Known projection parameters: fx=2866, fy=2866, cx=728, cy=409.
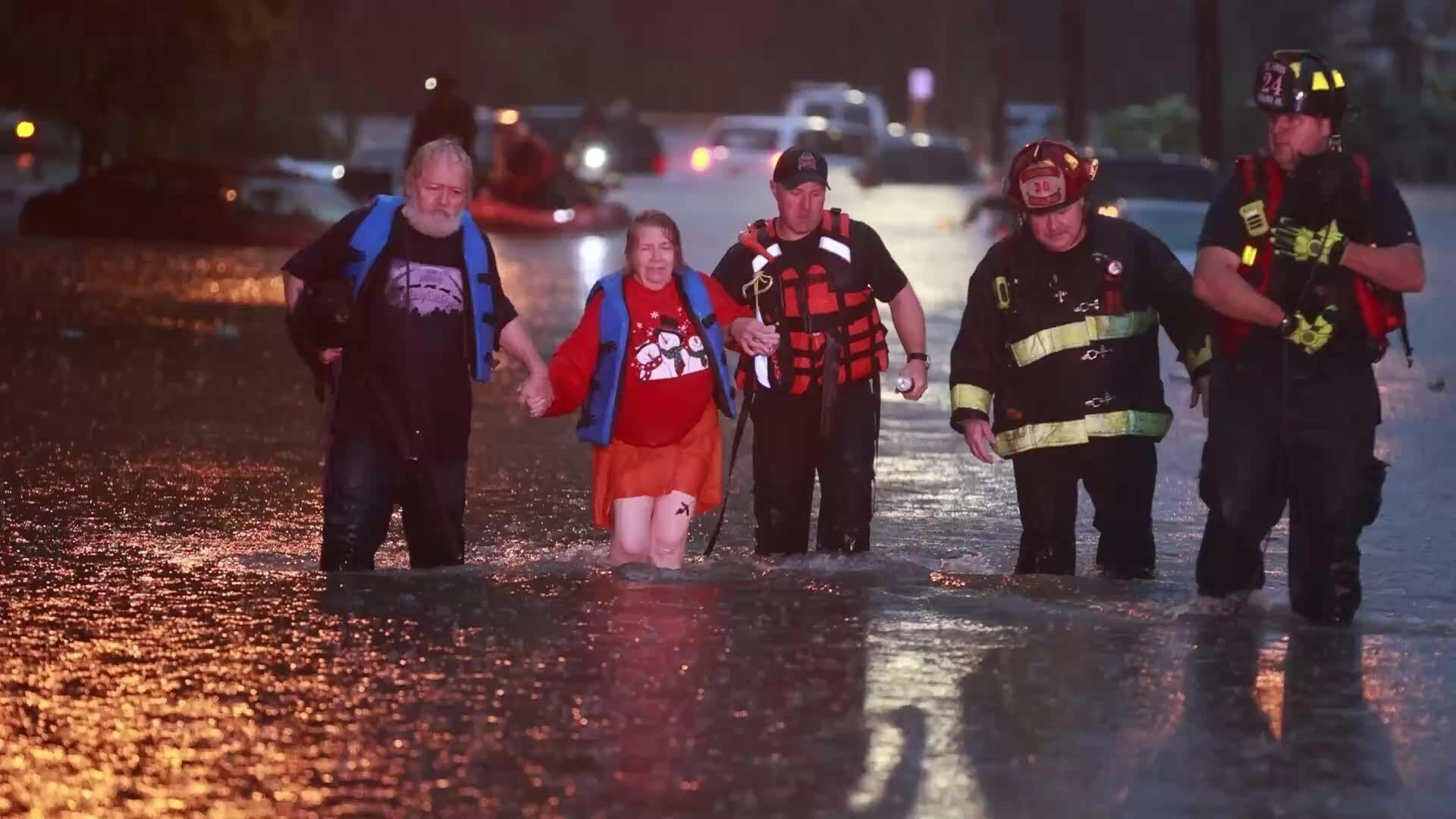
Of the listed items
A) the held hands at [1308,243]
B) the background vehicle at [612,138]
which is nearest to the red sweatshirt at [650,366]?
the held hands at [1308,243]

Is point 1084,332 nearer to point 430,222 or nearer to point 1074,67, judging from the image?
point 430,222

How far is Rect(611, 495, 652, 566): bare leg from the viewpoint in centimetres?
925

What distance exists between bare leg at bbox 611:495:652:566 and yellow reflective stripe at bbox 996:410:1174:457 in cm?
127

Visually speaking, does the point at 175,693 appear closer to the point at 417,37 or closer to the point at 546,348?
the point at 546,348

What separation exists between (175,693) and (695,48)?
98255 millimetres

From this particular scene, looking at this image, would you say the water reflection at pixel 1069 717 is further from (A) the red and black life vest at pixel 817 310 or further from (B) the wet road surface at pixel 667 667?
(A) the red and black life vest at pixel 817 310

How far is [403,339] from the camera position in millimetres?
8875

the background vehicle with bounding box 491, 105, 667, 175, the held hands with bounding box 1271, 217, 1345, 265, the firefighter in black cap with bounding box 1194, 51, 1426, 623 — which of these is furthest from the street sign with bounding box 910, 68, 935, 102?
the held hands with bounding box 1271, 217, 1345, 265

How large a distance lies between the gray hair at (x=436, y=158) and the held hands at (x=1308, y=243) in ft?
8.24

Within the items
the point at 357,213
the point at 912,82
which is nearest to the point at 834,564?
the point at 357,213

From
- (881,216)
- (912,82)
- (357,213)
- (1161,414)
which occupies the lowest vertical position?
(1161,414)

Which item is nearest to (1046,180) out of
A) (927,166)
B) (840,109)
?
(927,166)

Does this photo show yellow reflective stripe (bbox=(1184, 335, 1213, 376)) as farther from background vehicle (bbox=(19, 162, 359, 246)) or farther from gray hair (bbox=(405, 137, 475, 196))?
background vehicle (bbox=(19, 162, 359, 246))

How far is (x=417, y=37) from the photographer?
3209 inches
